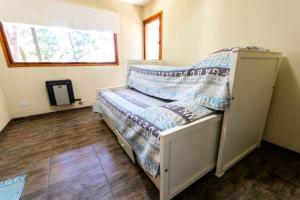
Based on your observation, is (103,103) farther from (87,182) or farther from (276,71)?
(276,71)

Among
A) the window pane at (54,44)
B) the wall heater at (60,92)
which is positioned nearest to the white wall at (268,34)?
the window pane at (54,44)

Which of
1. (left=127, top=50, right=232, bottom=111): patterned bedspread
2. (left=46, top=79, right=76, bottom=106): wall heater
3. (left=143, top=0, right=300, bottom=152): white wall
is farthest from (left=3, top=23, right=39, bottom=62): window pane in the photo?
(left=143, top=0, right=300, bottom=152): white wall

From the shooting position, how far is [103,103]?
7.32 ft

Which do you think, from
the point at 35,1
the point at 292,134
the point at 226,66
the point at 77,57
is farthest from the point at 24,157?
the point at 292,134

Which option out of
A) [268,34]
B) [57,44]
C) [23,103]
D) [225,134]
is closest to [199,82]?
[225,134]

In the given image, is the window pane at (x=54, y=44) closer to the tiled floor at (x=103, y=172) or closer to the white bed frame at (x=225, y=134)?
the tiled floor at (x=103, y=172)

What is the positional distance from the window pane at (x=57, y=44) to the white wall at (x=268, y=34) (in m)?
2.05

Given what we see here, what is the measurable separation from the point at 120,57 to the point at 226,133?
3.05m

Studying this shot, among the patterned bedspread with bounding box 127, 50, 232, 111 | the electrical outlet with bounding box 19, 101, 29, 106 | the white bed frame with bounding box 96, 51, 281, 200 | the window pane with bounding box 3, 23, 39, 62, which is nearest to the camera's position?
the white bed frame with bounding box 96, 51, 281, 200

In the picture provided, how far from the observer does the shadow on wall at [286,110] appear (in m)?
1.48

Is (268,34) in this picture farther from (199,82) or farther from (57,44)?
(57,44)

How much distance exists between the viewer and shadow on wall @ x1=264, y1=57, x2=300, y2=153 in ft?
4.84

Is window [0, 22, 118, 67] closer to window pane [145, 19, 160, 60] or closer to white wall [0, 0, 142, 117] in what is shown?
white wall [0, 0, 142, 117]

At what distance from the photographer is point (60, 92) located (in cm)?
284
